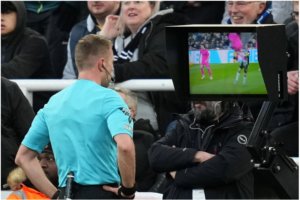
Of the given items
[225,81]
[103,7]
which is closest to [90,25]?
[103,7]

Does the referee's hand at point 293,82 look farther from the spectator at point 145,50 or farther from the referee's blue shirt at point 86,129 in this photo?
the referee's blue shirt at point 86,129

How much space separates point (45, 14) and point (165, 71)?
1596 mm

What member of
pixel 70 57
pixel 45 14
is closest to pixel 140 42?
pixel 70 57

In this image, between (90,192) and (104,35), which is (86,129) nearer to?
(90,192)

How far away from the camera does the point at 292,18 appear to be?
22.5 feet

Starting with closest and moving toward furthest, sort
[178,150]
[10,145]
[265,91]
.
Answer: [265,91] < [178,150] < [10,145]

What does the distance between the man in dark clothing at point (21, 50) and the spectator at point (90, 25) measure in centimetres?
20

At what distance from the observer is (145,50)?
22.7ft

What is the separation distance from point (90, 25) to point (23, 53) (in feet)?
2.22

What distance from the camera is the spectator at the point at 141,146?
20.5 ft

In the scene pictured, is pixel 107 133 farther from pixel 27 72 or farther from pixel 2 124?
pixel 27 72

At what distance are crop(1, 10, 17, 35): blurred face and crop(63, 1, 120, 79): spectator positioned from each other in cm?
55

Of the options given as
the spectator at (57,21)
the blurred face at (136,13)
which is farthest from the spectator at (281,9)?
the spectator at (57,21)

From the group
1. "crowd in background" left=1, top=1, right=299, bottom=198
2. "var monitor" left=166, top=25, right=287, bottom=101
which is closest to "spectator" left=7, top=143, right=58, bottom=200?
"crowd in background" left=1, top=1, right=299, bottom=198
